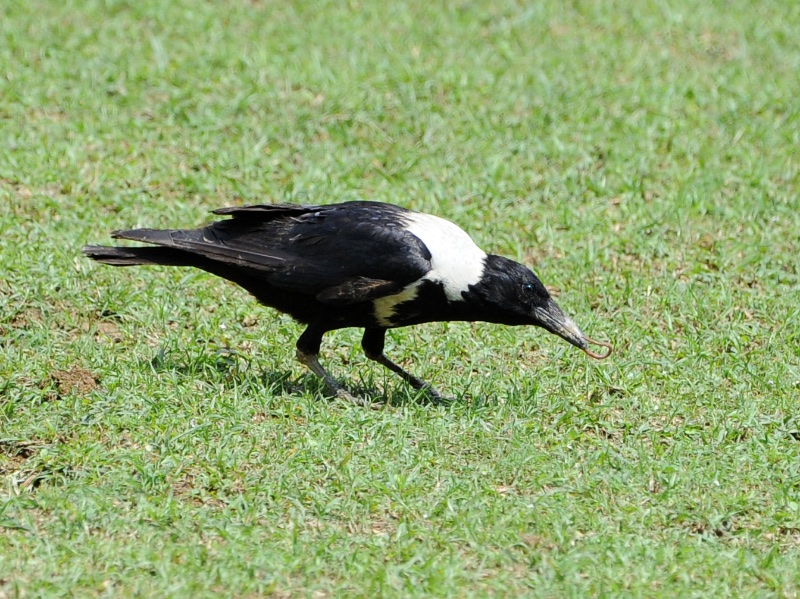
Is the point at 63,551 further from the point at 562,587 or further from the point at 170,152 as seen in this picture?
the point at 170,152

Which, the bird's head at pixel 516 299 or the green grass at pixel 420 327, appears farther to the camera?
the bird's head at pixel 516 299

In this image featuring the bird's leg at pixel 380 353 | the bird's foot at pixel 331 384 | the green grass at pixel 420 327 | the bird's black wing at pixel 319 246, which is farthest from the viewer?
the bird's leg at pixel 380 353

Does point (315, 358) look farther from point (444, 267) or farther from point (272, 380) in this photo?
point (444, 267)

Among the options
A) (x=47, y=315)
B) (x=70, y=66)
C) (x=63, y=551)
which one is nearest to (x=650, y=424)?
Answer: (x=63, y=551)

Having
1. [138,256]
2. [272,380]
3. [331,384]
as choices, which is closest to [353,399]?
[331,384]

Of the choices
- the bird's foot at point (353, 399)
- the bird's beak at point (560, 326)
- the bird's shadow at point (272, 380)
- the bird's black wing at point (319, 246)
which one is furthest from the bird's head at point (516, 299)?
the bird's foot at point (353, 399)

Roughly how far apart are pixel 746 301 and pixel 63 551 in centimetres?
446

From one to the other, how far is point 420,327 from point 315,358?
0.99 meters

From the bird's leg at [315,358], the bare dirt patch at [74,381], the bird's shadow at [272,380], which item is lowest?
the bare dirt patch at [74,381]

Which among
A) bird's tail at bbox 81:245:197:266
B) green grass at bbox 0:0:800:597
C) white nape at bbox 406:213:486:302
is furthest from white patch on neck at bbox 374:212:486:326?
bird's tail at bbox 81:245:197:266

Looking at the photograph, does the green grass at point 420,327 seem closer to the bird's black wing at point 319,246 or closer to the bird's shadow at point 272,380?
the bird's shadow at point 272,380

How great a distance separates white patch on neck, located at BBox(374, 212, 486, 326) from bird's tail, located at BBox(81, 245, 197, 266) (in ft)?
3.47

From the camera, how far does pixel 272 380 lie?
6.07 m

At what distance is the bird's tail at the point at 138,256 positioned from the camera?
5926 millimetres
